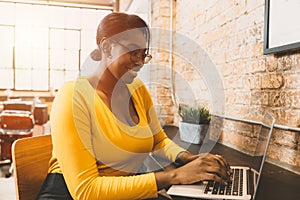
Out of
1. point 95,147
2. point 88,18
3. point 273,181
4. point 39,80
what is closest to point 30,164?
point 95,147

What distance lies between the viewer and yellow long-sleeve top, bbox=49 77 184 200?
1.03m

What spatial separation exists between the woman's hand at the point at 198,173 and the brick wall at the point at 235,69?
39 centimetres

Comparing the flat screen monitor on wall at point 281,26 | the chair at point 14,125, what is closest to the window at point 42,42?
the chair at point 14,125

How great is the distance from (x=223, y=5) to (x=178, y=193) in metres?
1.24

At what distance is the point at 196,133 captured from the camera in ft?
6.14

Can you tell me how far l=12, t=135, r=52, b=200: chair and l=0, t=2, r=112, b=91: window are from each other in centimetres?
654

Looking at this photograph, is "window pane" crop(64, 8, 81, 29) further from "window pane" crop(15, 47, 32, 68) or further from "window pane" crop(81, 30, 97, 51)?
"window pane" crop(15, 47, 32, 68)

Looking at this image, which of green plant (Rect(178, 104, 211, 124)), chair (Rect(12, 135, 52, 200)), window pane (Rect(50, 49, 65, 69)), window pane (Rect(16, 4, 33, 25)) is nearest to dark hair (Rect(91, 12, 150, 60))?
chair (Rect(12, 135, 52, 200))

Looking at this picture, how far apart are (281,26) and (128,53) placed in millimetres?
593

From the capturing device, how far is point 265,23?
4.55ft

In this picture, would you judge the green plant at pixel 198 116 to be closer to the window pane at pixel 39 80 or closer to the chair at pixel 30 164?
the chair at pixel 30 164

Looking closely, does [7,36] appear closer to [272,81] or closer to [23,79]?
[23,79]

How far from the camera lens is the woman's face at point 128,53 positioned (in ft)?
3.88

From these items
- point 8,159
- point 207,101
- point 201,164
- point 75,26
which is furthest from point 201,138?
point 75,26
